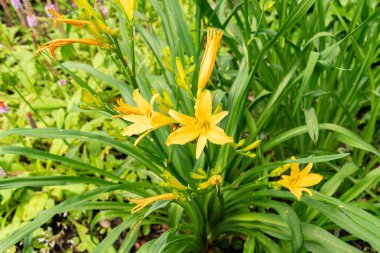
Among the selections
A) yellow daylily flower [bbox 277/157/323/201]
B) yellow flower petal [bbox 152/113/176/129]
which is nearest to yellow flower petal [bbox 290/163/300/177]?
yellow daylily flower [bbox 277/157/323/201]

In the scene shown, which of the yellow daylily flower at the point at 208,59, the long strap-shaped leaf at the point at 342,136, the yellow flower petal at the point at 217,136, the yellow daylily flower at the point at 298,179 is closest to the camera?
the yellow flower petal at the point at 217,136

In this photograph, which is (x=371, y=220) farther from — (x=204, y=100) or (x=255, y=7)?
(x=255, y=7)

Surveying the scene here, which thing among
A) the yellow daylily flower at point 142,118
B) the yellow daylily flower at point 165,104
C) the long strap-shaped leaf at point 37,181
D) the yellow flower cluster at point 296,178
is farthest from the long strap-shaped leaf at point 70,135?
the yellow flower cluster at point 296,178

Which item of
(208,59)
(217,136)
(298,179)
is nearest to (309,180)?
(298,179)

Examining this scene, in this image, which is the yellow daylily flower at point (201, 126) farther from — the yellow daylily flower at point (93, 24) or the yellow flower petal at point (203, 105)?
the yellow daylily flower at point (93, 24)

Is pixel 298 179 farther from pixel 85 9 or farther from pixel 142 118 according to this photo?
pixel 85 9

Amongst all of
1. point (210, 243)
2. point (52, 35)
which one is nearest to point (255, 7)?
point (210, 243)
